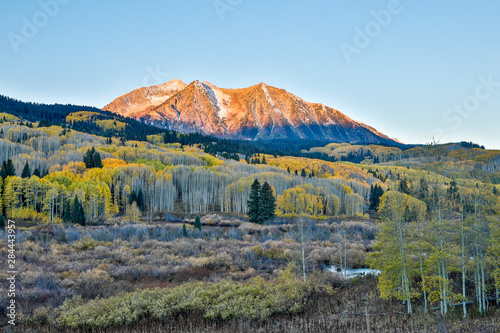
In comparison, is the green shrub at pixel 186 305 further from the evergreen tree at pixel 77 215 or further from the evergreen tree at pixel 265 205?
→ the evergreen tree at pixel 265 205

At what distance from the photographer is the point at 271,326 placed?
49.6ft

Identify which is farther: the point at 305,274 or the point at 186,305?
the point at 305,274

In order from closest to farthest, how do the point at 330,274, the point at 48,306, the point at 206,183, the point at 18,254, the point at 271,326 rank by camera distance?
1. the point at 271,326
2. the point at 48,306
3. the point at 330,274
4. the point at 18,254
5. the point at 206,183

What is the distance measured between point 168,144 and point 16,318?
17246cm

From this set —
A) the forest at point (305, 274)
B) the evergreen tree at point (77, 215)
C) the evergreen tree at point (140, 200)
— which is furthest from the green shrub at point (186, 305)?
the evergreen tree at point (140, 200)

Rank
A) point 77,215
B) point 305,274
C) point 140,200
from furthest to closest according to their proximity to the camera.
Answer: point 140,200 → point 77,215 → point 305,274

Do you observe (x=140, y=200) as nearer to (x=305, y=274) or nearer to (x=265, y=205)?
(x=265, y=205)

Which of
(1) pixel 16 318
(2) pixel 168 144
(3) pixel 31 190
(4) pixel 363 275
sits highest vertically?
(2) pixel 168 144

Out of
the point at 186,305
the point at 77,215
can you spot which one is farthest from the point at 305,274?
the point at 77,215

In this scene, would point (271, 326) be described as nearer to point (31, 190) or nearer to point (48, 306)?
point (48, 306)

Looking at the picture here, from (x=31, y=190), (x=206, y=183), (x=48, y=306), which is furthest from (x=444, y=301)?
(x=206, y=183)

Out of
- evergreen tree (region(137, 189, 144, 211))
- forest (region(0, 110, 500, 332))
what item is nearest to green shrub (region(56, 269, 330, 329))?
forest (region(0, 110, 500, 332))

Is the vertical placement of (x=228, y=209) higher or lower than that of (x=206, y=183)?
lower

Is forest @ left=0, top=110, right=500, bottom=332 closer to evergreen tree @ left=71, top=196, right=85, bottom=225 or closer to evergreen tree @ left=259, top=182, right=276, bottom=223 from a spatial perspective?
evergreen tree @ left=71, top=196, right=85, bottom=225
